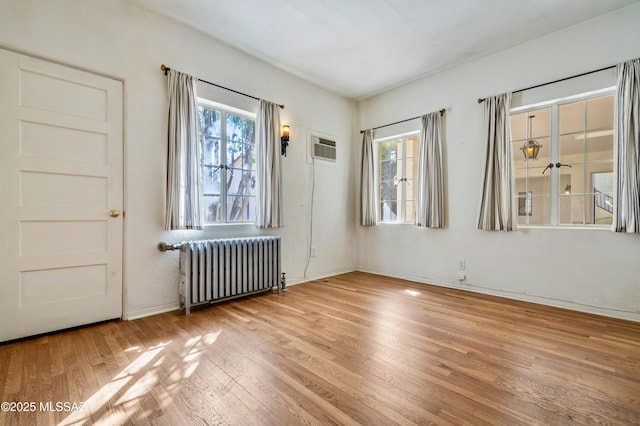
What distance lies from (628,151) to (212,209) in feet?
14.4

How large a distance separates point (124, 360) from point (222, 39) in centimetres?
341

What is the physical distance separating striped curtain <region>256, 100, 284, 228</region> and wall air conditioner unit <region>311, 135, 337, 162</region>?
755 millimetres

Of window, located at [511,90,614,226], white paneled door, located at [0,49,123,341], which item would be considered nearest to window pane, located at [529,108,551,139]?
window, located at [511,90,614,226]

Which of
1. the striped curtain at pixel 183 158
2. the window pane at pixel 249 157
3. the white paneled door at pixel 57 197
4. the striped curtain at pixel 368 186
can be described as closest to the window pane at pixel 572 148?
the striped curtain at pixel 368 186

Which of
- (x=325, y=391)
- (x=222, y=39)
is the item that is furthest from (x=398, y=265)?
(x=222, y=39)

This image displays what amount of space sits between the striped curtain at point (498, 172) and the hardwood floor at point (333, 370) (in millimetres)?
1110

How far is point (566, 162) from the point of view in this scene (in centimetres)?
327

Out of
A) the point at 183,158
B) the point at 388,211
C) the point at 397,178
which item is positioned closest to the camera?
the point at 183,158

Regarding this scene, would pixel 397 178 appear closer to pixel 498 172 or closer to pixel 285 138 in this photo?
pixel 498 172

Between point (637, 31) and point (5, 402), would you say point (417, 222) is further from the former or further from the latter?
point (5, 402)

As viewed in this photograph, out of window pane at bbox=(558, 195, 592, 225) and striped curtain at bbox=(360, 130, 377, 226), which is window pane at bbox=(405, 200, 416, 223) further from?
window pane at bbox=(558, 195, 592, 225)

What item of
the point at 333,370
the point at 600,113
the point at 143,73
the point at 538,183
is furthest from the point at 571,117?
the point at 143,73

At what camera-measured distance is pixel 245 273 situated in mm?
3467

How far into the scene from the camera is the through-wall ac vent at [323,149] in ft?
14.9
